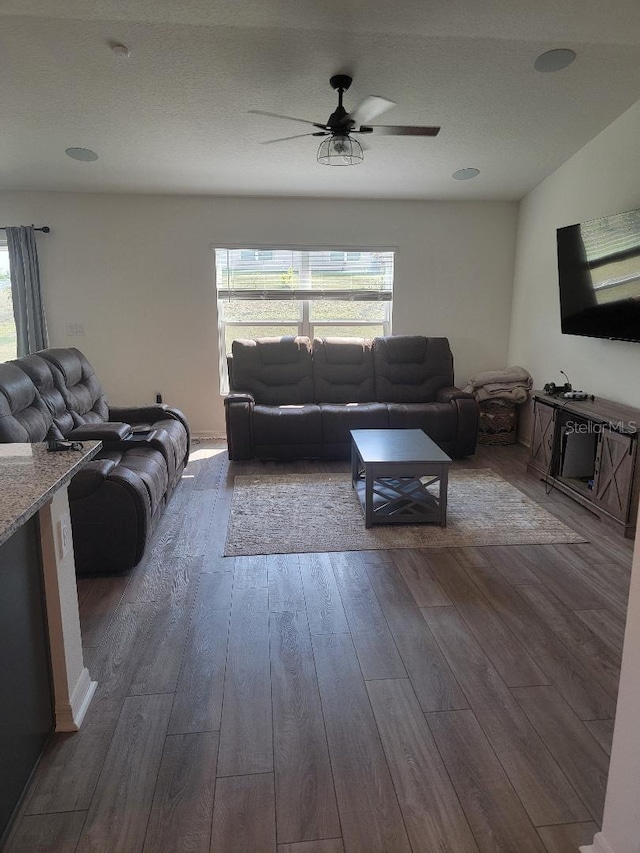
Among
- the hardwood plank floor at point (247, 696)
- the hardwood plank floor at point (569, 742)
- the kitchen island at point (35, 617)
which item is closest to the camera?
the kitchen island at point (35, 617)

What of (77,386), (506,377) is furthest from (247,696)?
(506,377)

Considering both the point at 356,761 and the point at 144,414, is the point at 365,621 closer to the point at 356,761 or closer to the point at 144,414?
the point at 356,761

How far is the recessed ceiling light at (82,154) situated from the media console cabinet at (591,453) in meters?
4.07

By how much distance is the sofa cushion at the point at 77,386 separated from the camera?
3572mm

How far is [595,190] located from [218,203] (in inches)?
132

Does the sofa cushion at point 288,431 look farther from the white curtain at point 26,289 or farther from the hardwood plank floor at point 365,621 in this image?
the white curtain at point 26,289

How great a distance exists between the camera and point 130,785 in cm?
155

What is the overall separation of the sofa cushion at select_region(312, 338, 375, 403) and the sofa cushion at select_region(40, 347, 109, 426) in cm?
200

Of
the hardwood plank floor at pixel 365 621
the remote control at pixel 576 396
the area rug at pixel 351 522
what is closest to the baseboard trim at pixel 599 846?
the hardwood plank floor at pixel 365 621

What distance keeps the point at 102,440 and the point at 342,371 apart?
2.52 meters

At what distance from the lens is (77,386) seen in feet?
12.6

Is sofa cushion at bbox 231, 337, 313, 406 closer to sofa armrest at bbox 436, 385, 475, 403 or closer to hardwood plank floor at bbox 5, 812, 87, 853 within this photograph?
sofa armrest at bbox 436, 385, 475, 403

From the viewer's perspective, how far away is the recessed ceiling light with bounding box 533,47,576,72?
310 centimetres

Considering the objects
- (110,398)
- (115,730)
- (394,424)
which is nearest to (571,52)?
(394,424)
